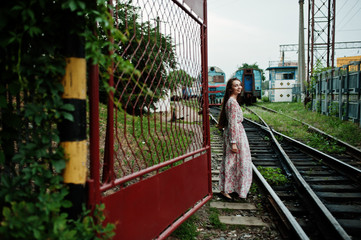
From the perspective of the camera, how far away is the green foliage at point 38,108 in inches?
53.7

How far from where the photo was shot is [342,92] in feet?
35.1

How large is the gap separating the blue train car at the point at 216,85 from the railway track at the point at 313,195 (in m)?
15.9

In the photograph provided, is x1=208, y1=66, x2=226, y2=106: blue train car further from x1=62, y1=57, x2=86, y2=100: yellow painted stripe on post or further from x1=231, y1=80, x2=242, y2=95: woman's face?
x1=62, y1=57, x2=86, y2=100: yellow painted stripe on post

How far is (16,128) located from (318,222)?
3.37 metres

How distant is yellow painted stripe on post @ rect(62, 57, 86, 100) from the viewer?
1.62 m

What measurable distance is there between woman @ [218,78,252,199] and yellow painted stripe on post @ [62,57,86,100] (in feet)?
9.48

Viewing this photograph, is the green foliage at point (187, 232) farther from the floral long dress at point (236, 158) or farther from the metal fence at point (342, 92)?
the metal fence at point (342, 92)

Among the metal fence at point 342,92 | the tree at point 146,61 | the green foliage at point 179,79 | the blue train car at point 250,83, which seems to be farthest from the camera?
the blue train car at point 250,83

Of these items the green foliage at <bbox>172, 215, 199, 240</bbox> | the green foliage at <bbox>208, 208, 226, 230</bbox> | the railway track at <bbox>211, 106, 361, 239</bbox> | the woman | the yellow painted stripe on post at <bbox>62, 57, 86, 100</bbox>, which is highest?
the yellow painted stripe on post at <bbox>62, 57, 86, 100</bbox>

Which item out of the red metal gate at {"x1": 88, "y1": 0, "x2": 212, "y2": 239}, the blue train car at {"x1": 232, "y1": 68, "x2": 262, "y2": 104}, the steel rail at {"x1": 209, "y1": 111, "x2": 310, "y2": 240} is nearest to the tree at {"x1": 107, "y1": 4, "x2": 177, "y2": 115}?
the red metal gate at {"x1": 88, "y1": 0, "x2": 212, "y2": 239}

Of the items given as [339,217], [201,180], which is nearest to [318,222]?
[339,217]

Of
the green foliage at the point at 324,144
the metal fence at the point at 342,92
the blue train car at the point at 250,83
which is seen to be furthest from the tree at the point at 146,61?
the blue train car at the point at 250,83

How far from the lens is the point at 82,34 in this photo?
155cm

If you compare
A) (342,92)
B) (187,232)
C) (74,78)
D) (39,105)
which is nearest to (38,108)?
(39,105)
